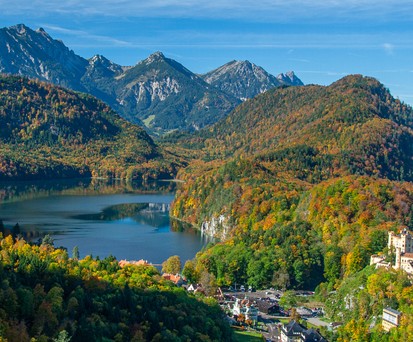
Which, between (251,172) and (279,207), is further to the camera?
(251,172)

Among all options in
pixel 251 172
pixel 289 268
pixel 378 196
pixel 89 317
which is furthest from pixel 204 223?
pixel 89 317

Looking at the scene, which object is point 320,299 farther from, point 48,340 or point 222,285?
point 48,340

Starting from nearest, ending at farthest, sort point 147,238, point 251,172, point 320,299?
point 320,299, point 147,238, point 251,172

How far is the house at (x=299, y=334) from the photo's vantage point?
66000mm

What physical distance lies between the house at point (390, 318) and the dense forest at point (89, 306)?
15.3m

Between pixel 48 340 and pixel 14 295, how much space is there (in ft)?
16.3

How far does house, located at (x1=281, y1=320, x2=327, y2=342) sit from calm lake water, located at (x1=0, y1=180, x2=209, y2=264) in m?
39.1

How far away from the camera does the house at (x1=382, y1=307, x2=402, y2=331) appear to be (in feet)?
220

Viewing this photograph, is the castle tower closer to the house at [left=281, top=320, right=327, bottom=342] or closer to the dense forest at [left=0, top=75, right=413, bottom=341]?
the dense forest at [left=0, top=75, right=413, bottom=341]

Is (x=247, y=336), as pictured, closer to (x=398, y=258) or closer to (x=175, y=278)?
(x=175, y=278)

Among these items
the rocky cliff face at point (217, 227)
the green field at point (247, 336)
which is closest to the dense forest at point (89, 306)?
the green field at point (247, 336)

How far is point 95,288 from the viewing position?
59.3 m

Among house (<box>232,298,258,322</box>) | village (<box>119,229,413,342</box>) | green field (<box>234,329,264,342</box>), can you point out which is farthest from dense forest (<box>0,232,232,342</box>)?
village (<box>119,229,413,342</box>)

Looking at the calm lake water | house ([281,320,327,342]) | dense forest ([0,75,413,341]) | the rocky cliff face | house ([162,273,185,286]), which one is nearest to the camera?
dense forest ([0,75,413,341])
